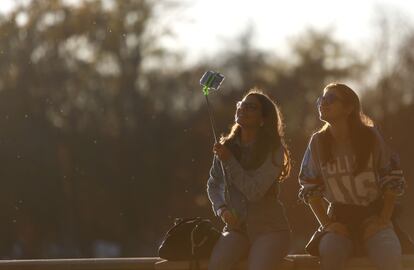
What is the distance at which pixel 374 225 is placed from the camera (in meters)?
8.84

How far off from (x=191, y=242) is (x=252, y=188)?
58 centimetres

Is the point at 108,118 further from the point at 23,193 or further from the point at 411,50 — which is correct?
the point at 411,50

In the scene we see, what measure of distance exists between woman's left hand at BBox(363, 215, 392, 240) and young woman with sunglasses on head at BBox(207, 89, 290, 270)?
0.58 m

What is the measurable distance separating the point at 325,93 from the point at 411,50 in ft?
121

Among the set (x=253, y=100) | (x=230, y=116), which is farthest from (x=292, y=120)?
(x=253, y=100)

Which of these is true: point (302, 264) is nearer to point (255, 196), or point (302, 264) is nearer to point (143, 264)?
point (255, 196)

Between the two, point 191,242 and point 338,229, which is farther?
point 191,242

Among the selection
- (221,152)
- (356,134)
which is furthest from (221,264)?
(356,134)

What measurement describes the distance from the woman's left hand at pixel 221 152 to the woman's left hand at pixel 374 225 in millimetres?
1027

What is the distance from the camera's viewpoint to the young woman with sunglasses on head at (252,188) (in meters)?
9.16

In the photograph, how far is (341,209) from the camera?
904 cm

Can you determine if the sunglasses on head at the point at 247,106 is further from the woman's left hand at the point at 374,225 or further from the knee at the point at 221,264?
the woman's left hand at the point at 374,225

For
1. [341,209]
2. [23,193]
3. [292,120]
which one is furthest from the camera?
[292,120]

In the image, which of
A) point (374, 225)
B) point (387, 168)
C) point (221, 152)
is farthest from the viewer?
point (221, 152)
